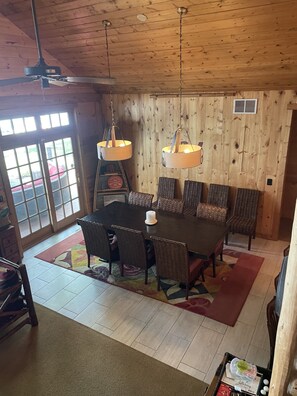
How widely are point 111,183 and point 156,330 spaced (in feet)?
12.0

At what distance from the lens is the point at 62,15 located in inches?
148

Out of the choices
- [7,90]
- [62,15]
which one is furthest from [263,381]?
[7,90]

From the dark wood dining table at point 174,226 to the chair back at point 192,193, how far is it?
136 cm

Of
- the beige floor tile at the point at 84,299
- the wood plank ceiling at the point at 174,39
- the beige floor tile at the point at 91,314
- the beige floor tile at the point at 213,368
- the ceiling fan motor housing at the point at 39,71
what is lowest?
the beige floor tile at the point at 213,368

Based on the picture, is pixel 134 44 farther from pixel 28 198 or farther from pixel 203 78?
pixel 28 198

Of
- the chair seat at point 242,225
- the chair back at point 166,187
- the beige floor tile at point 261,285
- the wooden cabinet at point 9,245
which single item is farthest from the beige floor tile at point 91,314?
the chair back at point 166,187

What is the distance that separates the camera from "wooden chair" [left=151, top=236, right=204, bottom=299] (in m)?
3.65

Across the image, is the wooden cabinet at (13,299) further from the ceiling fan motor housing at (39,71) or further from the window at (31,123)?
the window at (31,123)

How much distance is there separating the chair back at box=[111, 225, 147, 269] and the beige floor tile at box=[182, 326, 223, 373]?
3.88ft

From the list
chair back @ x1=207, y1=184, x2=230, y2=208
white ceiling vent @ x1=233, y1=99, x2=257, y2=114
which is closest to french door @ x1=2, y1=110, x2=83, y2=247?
chair back @ x1=207, y1=184, x2=230, y2=208

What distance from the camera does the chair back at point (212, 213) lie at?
4.53 meters

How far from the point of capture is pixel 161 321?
12.0 ft

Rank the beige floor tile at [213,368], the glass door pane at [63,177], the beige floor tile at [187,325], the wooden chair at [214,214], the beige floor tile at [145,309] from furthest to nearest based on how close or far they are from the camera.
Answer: the glass door pane at [63,177], the wooden chair at [214,214], the beige floor tile at [145,309], the beige floor tile at [187,325], the beige floor tile at [213,368]

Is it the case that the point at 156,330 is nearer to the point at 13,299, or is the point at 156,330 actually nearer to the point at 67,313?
the point at 67,313
